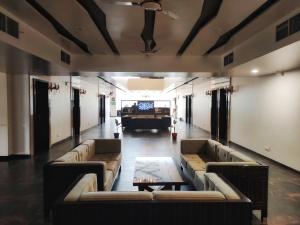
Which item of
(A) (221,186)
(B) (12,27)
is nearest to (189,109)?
(B) (12,27)

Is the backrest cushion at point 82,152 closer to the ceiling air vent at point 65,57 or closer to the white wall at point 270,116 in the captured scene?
the ceiling air vent at point 65,57

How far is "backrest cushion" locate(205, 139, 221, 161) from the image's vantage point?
198 inches

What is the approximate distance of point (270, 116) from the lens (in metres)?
6.82

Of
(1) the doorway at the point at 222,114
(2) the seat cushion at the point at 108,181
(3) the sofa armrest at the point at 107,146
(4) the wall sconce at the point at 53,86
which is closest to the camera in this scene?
(2) the seat cushion at the point at 108,181

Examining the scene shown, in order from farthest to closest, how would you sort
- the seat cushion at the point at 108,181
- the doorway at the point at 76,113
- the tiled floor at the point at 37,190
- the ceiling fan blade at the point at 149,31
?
the doorway at the point at 76,113 → the ceiling fan blade at the point at 149,31 → the seat cushion at the point at 108,181 → the tiled floor at the point at 37,190

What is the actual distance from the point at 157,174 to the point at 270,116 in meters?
4.36

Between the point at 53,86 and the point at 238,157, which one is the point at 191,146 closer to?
the point at 238,157

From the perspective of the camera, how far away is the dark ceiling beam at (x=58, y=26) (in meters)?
3.59

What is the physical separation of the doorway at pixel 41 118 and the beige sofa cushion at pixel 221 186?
663cm

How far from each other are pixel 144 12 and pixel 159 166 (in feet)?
8.81

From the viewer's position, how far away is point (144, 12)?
393 cm

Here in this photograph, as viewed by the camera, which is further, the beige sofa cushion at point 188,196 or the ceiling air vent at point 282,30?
the ceiling air vent at point 282,30

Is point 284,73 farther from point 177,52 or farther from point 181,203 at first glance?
point 181,203

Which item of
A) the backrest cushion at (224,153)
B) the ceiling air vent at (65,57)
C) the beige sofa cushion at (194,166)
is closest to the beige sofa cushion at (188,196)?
the beige sofa cushion at (194,166)
